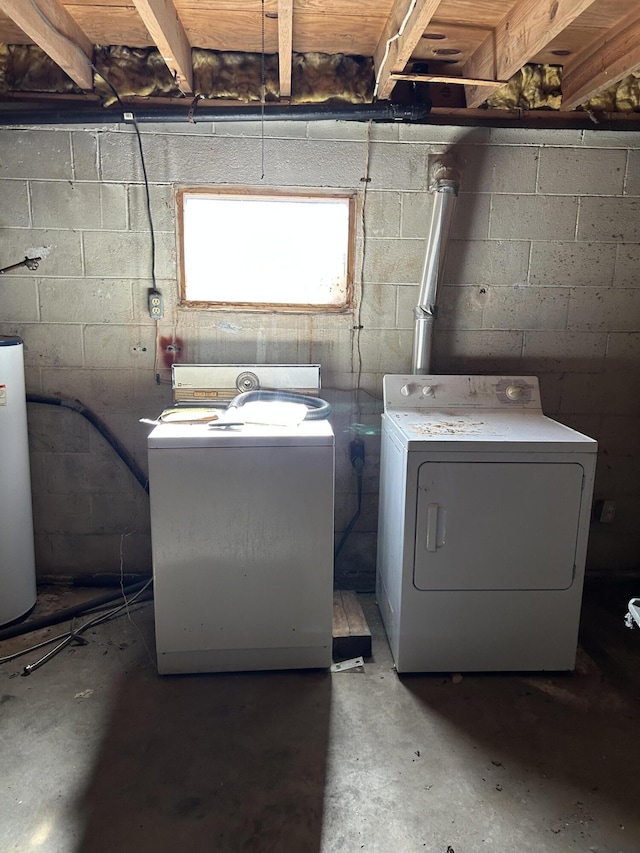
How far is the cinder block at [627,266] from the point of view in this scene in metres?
2.64

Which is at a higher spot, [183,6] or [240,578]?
[183,6]

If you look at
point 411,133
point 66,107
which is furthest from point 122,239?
point 411,133

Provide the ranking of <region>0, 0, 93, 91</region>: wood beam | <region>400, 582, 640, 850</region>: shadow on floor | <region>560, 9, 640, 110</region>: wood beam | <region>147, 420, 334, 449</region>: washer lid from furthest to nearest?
<region>560, 9, 640, 110</region>: wood beam → <region>147, 420, 334, 449</region>: washer lid → <region>0, 0, 93, 91</region>: wood beam → <region>400, 582, 640, 850</region>: shadow on floor

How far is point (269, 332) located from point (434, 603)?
53.3 inches

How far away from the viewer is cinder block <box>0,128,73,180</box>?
2426mm

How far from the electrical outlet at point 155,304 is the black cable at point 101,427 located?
53 centimetres

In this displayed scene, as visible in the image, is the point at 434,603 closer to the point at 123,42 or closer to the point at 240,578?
the point at 240,578

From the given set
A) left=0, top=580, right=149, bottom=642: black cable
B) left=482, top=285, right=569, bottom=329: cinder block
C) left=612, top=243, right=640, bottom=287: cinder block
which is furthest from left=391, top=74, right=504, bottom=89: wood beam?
left=0, top=580, right=149, bottom=642: black cable

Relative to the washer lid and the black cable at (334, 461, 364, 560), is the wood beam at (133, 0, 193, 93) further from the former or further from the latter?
the black cable at (334, 461, 364, 560)

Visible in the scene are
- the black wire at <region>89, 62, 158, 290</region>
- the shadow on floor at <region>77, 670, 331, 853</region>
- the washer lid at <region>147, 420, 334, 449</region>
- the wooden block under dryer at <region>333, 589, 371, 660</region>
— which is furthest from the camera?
the black wire at <region>89, 62, 158, 290</region>

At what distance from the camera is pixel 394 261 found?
2613mm

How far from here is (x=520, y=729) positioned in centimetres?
189

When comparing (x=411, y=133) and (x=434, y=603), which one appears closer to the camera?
(x=434, y=603)

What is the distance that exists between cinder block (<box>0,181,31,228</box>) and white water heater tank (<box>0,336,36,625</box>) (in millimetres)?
515
